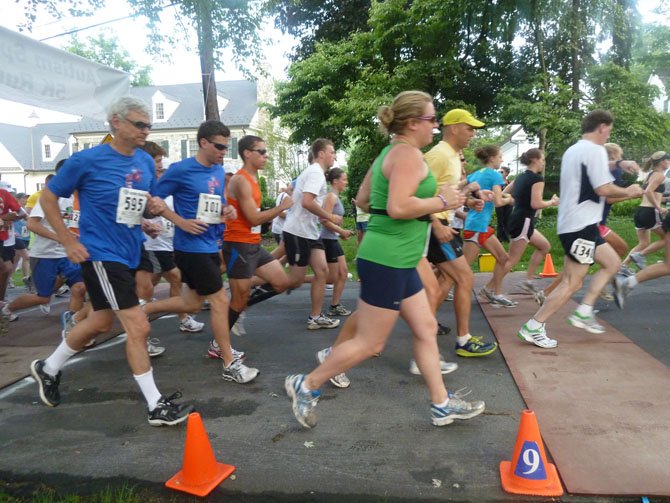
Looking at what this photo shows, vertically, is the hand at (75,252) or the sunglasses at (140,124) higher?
the sunglasses at (140,124)

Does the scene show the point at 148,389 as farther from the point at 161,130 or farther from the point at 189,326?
the point at 161,130

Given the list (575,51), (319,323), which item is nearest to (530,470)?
(319,323)

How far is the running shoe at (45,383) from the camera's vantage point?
3.55 metres

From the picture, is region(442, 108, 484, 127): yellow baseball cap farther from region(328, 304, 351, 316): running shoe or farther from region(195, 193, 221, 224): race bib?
region(328, 304, 351, 316): running shoe

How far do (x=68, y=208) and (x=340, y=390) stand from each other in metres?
4.12

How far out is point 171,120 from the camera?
145 ft

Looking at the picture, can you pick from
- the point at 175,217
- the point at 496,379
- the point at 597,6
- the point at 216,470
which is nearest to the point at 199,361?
the point at 175,217

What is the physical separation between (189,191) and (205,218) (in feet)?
0.81

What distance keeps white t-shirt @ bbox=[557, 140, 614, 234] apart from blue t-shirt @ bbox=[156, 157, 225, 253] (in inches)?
A: 116

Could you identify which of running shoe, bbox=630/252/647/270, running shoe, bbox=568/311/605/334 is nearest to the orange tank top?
running shoe, bbox=568/311/605/334

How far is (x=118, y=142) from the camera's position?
11.1ft

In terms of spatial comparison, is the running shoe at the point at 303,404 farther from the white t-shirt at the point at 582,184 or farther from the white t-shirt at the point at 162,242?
the white t-shirt at the point at 162,242

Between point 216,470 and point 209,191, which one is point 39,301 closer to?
point 209,191

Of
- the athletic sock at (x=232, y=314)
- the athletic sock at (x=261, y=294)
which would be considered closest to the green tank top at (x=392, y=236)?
the athletic sock at (x=232, y=314)
